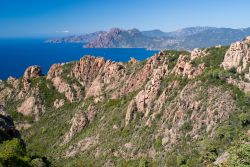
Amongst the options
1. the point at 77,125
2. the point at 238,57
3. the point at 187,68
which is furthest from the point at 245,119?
the point at 77,125

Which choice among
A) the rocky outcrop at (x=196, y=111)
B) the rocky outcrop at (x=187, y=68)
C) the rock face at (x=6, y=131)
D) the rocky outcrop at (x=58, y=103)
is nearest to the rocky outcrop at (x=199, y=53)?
the rocky outcrop at (x=187, y=68)

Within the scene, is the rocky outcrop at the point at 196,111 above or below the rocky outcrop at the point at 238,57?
below

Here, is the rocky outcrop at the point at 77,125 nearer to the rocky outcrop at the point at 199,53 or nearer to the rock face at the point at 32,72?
the rocky outcrop at the point at 199,53

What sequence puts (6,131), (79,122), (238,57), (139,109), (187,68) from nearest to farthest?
(6,131) → (238,57) → (187,68) → (139,109) → (79,122)

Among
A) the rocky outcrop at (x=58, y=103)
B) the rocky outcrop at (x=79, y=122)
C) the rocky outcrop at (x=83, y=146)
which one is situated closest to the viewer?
the rocky outcrop at (x=83, y=146)

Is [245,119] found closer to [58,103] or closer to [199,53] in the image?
[199,53]

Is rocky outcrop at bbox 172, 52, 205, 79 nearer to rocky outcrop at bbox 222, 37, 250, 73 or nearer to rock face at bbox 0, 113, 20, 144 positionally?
rocky outcrop at bbox 222, 37, 250, 73

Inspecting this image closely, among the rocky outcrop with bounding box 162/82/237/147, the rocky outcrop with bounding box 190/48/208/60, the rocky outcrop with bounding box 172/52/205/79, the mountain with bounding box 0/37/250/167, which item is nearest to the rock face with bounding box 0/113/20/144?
the mountain with bounding box 0/37/250/167

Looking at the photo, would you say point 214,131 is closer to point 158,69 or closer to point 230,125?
point 230,125
